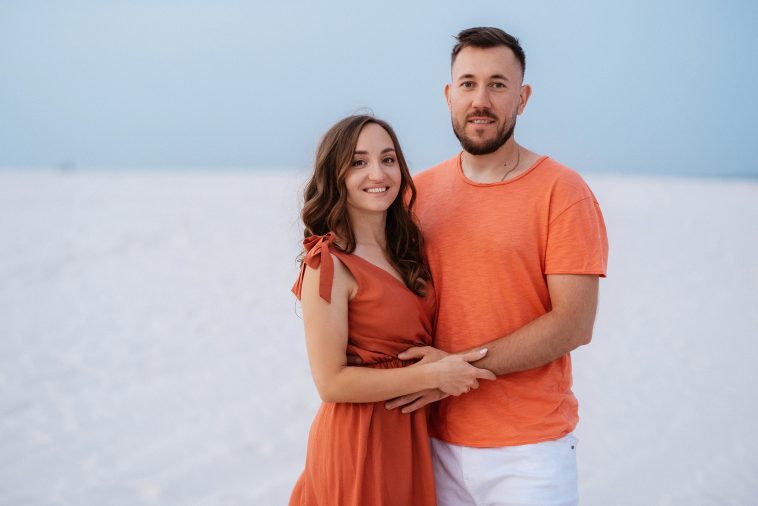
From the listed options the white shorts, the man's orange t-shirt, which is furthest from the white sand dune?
the white shorts

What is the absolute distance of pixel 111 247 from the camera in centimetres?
1326

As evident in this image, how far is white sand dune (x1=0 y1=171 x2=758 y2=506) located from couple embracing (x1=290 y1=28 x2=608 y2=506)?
63 cm

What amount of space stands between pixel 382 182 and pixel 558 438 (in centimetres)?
102

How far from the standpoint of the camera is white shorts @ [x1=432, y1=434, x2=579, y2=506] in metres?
2.30

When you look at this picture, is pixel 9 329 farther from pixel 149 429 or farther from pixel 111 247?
pixel 111 247

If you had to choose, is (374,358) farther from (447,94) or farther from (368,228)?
(447,94)

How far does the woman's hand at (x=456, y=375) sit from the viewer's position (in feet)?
7.25

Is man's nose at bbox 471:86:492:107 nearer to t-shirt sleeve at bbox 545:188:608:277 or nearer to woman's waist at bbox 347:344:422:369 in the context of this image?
t-shirt sleeve at bbox 545:188:608:277

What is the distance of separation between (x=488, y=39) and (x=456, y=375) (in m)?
1.12

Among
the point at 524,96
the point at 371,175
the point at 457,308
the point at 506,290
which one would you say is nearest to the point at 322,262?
the point at 371,175

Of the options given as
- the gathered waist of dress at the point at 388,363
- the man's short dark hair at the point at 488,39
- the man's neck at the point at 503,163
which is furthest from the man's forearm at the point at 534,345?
the man's short dark hair at the point at 488,39

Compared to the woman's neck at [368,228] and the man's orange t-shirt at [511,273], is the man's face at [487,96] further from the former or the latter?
the woman's neck at [368,228]

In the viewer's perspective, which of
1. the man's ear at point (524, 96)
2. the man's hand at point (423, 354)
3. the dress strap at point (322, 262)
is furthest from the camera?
the man's ear at point (524, 96)

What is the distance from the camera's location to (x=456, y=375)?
2213mm
